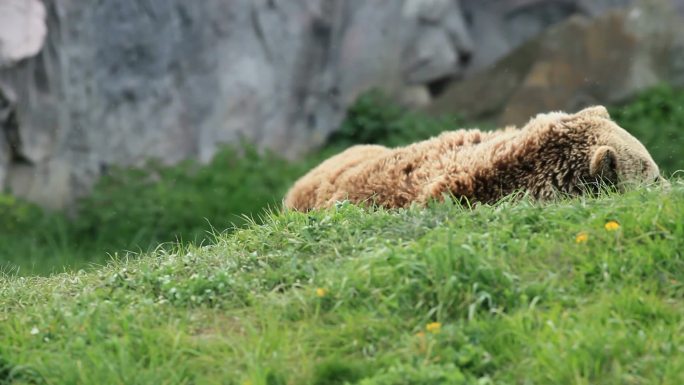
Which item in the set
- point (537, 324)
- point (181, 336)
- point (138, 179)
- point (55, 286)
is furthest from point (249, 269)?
point (138, 179)

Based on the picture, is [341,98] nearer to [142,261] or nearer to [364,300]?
[142,261]

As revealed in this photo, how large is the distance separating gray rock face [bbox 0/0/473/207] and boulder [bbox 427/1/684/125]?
1279mm

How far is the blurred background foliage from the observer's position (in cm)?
1159

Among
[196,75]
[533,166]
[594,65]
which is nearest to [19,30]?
[196,75]

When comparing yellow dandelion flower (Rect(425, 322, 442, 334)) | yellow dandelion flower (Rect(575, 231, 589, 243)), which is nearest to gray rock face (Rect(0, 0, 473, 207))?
yellow dandelion flower (Rect(575, 231, 589, 243))

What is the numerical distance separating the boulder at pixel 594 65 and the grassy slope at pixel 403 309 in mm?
8945

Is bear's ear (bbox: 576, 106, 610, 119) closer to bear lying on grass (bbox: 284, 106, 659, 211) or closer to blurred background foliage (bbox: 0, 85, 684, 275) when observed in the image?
bear lying on grass (bbox: 284, 106, 659, 211)

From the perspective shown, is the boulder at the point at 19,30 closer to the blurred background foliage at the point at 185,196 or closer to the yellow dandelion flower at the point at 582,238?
the blurred background foliage at the point at 185,196

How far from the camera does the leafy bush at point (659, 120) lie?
499 inches

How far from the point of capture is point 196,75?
13227 mm

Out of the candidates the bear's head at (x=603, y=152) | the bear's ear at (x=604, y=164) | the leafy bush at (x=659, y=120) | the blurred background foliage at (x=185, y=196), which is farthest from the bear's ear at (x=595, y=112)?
the leafy bush at (x=659, y=120)

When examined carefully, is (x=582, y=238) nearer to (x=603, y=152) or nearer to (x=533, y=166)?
(x=603, y=152)

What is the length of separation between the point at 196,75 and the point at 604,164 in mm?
8460

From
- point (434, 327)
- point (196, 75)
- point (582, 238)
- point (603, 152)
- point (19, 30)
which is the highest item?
point (19, 30)
